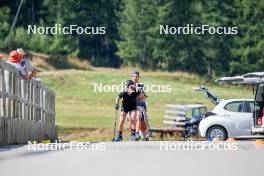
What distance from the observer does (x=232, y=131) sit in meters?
32.7

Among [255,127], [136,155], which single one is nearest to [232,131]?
[255,127]

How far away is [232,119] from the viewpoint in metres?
32.8

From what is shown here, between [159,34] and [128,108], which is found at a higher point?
[159,34]

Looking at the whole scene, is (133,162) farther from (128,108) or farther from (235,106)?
(235,106)

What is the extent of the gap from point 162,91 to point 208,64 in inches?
813

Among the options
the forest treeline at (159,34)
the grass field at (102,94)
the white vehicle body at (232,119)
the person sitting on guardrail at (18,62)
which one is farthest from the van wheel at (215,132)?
the forest treeline at (159,34)

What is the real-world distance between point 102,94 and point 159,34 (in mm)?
20463

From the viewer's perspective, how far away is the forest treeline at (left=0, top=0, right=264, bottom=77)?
4181 inches

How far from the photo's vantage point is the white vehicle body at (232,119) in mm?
32719

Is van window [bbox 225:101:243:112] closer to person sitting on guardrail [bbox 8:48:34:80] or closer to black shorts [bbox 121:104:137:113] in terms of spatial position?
black shorts [bbox 121:104:137:113]

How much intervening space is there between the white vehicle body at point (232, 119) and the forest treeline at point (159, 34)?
6856 centimetres

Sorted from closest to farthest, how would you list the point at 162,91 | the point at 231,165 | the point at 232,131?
the point at 231,165, the point at 232,131, the point at 162,91

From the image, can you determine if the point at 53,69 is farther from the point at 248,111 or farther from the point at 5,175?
the point at 5,175

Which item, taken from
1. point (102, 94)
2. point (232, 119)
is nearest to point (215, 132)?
point (232, 119)
